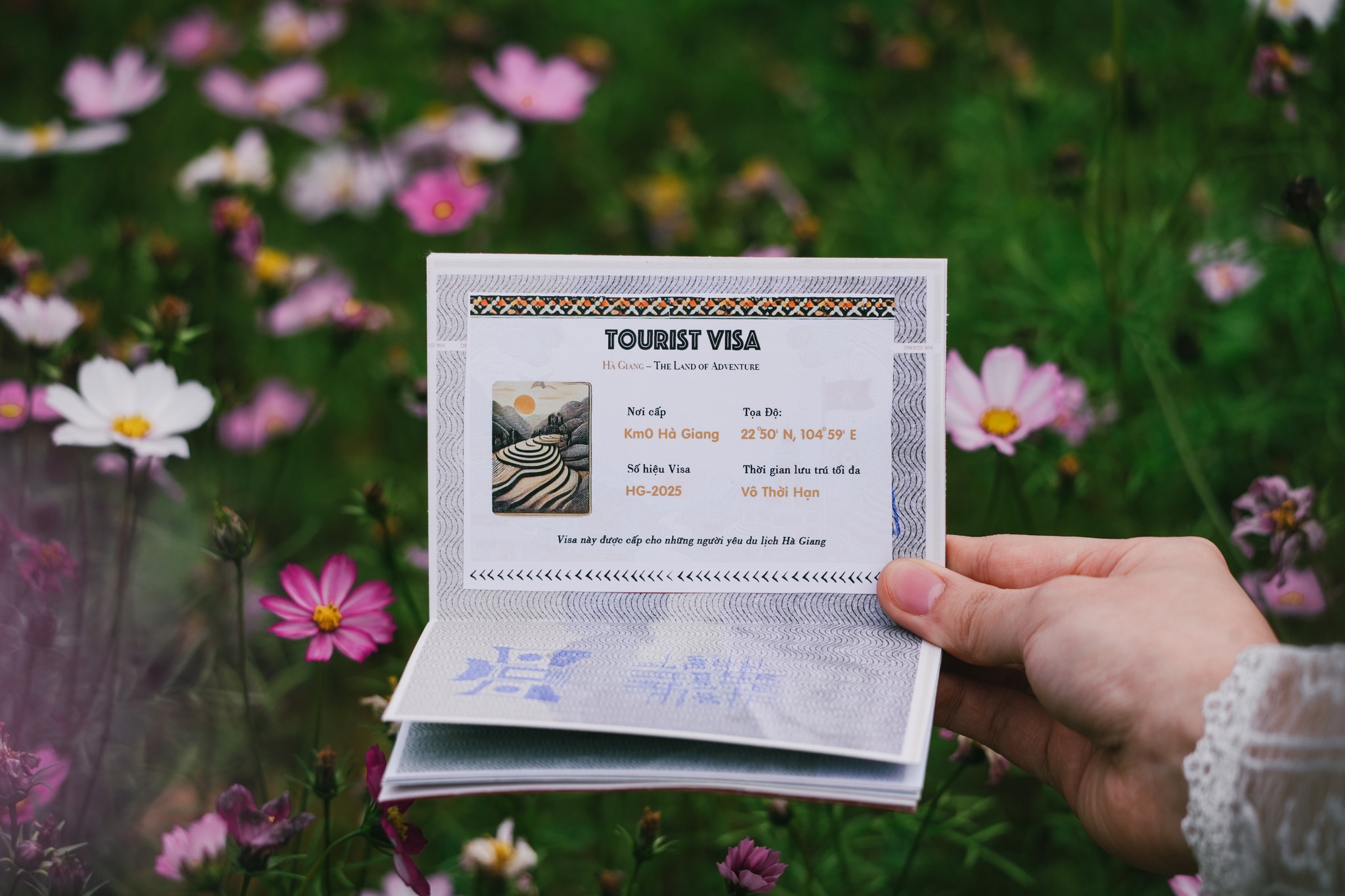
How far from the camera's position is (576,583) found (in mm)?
792

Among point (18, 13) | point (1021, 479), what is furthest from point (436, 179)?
point (18, 13)

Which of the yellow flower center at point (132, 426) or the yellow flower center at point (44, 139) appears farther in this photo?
the yellow flower center at point (44, 139)

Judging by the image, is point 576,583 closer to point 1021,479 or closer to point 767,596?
point 767,596

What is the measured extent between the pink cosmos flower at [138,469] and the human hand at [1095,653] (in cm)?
75

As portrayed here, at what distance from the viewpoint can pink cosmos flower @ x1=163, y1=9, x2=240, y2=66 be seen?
1811mm

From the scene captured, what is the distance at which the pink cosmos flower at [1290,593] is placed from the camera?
3.05ft

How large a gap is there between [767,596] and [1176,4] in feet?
3.51

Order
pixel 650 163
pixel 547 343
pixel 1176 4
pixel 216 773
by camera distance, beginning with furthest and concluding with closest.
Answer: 1. pixel 650 163
2. pixel 1176 4
3. pixel 216 773
4. pixel 547 343

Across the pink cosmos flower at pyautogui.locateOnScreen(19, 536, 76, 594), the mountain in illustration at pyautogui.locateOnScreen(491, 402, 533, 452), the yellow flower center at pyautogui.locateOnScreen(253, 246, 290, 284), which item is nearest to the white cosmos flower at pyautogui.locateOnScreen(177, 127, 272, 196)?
the yellow flower center at pyautogui.locateOnScreen(253, 246, 290, 284)

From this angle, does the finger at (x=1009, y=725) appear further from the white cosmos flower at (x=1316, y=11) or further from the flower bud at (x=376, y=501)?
the white cosmos flower at (x=1316, y=11)

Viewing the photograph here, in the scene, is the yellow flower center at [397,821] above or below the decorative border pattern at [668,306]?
below

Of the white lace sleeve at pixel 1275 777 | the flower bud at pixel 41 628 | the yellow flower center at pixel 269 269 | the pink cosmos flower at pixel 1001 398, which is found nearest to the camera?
the white lace sleeve at pixel 1275 777

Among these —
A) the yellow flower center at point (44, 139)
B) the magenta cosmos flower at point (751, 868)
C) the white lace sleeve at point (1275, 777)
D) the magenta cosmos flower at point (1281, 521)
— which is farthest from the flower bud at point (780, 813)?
the yellow flower center at point (44, 139)

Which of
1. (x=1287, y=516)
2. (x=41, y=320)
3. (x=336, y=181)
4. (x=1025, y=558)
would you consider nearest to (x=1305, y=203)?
(x=1287, y=516)
